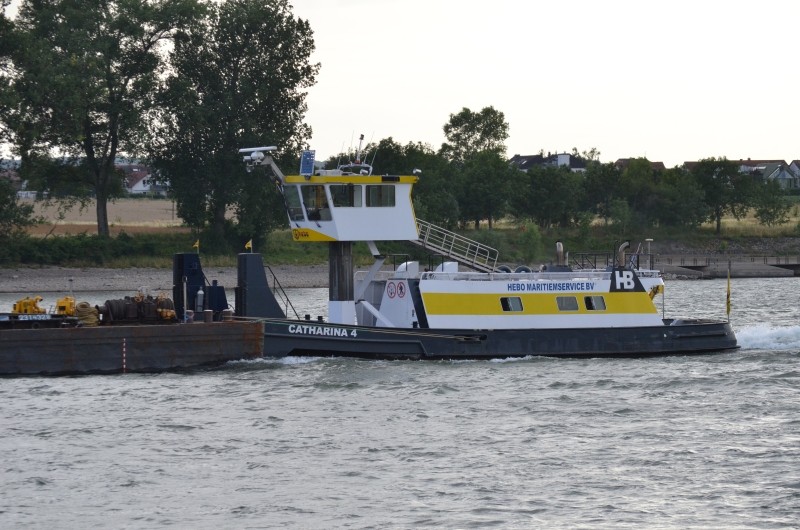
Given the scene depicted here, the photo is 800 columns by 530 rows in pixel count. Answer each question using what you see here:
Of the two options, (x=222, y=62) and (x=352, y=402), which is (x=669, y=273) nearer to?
(x=222, y=62)

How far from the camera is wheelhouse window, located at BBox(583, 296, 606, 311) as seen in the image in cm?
3403

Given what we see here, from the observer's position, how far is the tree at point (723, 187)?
357ft

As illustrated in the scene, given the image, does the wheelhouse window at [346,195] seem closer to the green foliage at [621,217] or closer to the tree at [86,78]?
the tree at [86,78]

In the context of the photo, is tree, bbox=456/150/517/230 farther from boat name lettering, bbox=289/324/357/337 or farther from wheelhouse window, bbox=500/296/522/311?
boat name lettering, bbox=289/324/357/337

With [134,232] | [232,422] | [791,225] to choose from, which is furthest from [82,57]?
[791,225]

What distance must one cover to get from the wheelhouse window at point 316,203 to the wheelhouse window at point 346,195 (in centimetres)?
26

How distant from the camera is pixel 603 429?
86.5 feet

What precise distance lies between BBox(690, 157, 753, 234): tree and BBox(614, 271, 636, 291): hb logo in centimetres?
7500

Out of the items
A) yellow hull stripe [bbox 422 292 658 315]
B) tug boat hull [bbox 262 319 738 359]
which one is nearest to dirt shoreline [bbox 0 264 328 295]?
yellow hull stripe [bbox 422 292 658 315]

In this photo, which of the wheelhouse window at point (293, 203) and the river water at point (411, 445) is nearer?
the river water at point (411, 445)

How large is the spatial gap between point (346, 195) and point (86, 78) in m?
42.9

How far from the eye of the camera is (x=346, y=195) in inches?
1304

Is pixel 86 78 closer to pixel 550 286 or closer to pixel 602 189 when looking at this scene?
pixel 550 286

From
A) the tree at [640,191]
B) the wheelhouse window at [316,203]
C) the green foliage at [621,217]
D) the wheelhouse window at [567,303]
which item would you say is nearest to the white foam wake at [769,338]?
the wheelhouse window at [567,303]
